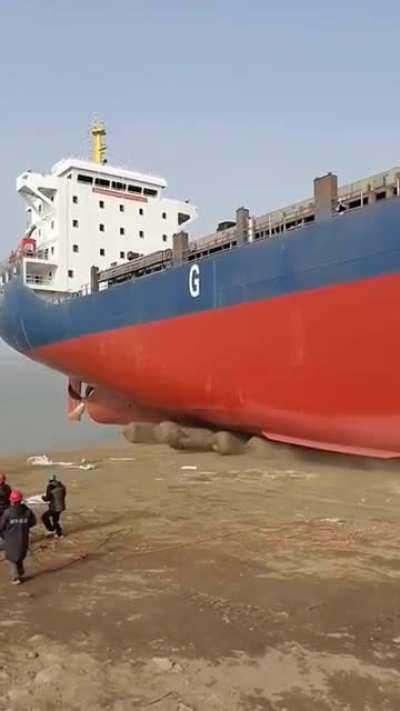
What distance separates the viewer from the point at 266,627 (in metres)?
4.80

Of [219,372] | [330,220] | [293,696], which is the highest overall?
[330,220]

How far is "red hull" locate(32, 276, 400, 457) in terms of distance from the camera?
406 inches

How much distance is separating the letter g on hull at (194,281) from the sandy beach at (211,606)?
540cm


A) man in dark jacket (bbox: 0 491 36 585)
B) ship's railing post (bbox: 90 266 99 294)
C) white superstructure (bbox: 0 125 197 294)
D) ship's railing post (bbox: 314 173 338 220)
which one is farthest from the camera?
white superstructure (bbox: 0 125 197 294)

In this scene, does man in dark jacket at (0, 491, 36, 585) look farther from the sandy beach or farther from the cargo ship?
the cargo ship

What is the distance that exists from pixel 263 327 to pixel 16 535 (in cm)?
745

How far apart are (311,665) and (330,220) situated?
8380 millimetres

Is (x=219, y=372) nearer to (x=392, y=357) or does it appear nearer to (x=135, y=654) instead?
(x=392, y=357)

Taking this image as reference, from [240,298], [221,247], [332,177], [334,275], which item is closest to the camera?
[334,275]

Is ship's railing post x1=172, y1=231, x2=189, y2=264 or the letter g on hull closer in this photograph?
the letter g on hull

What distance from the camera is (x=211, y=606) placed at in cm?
528

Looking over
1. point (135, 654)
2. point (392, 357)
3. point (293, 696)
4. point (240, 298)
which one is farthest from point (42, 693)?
point (240, 298)

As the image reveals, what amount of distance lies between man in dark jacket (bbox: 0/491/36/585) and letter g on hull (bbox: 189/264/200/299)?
8.74 m

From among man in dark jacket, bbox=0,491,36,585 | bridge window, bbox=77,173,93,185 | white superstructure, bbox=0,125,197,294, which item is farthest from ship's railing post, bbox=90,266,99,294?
man in dark jacket, bbox=0,491,36,585
